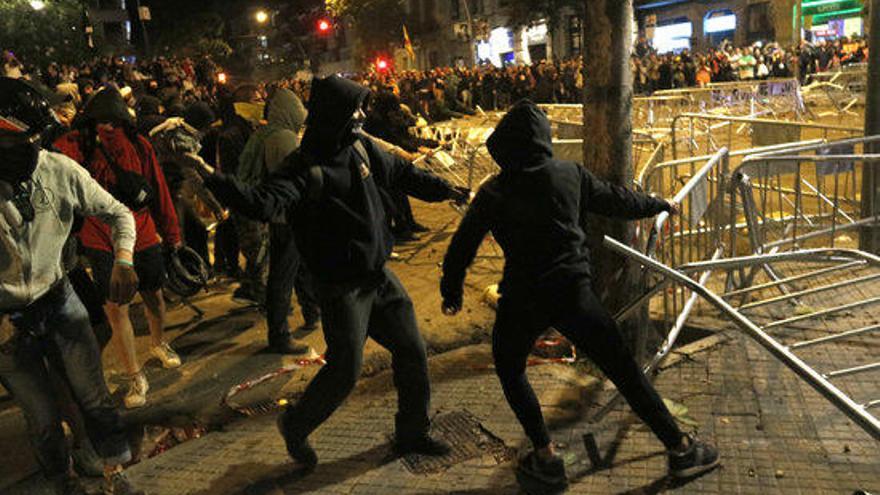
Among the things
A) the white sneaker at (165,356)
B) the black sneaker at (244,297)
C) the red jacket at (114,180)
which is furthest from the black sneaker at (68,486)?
the black sneaker at (244,297)

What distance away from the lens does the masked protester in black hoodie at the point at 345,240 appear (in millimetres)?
3344

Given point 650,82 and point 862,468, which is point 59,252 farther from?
point 650,82

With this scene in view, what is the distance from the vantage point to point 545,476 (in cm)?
351

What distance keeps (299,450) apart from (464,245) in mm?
1367

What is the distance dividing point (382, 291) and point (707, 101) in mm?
15641

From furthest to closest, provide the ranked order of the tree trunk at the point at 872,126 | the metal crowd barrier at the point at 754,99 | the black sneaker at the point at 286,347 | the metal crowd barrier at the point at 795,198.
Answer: the metal crowd barrier at the point at 754,99 → the tree trunk at the point at 872,126 → the black sneaker at the point at 286,347 → the metal crowd barrier at the point at 795,198

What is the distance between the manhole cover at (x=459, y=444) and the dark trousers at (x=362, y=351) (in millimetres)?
165

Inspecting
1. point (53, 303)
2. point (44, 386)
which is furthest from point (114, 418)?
point (53, 303)

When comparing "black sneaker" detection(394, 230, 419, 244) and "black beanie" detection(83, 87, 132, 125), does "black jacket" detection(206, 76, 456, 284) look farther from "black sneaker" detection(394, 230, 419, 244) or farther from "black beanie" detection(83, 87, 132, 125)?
"black sneaker" detection(394, 230, 419, 244)

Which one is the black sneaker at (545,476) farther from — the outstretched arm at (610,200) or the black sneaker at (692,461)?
the outstretched arm at (610,200)

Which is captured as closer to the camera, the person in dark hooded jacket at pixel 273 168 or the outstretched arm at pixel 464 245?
the outstretched arm at pixel 464 245

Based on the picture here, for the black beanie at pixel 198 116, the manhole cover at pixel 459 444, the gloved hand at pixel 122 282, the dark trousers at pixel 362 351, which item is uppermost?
the black beanie at pixel 198 116

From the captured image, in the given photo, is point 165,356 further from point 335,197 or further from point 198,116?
point 335,197

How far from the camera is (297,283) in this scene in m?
5.95
